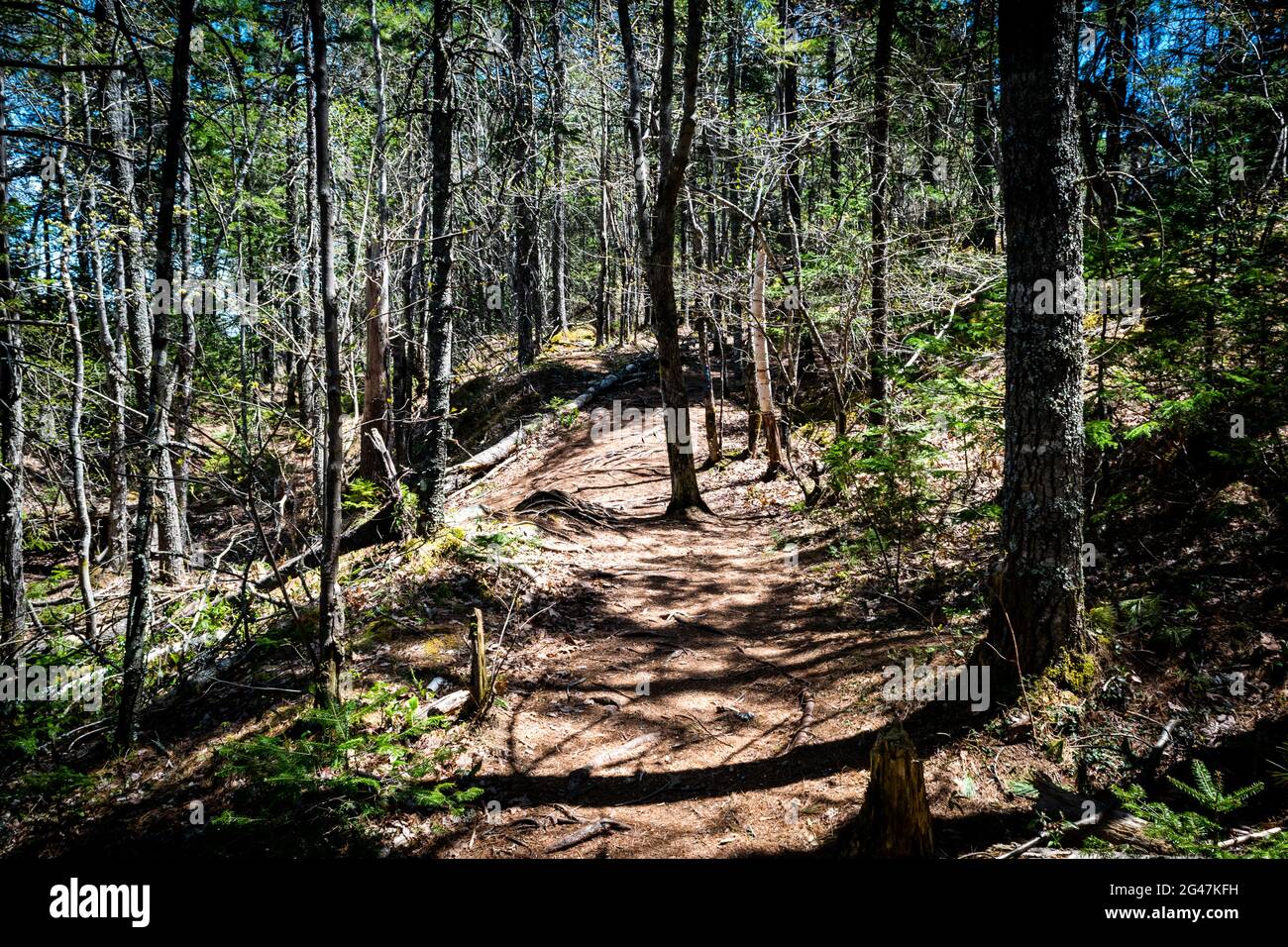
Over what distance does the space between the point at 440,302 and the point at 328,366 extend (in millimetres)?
3188

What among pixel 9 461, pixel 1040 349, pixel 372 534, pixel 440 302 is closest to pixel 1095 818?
pixel 1040 349

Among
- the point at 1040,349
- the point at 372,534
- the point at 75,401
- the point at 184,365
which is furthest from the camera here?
the point at 372,534

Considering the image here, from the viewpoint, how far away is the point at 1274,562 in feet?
15.0

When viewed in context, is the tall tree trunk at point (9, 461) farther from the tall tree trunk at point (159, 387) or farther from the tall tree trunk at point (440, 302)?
the tall tree trunk at point (440, 302)

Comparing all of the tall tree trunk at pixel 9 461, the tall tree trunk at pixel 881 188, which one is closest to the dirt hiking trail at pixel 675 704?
the tall tree trunk at pixel 881 188

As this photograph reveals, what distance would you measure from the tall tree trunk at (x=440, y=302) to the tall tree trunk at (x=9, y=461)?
10.8ft

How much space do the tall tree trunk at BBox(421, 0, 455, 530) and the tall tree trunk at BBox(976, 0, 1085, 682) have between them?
17.5 feet

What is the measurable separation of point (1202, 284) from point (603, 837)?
6011 millimetres

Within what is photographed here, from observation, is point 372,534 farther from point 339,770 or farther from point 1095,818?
point 1095,818

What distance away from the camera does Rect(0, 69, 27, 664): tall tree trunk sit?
4.80 m

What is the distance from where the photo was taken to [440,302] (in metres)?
7.33

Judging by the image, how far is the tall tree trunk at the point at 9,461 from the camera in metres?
4.80

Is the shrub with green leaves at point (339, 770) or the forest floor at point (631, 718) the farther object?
the shrub with green leaves at point (339, 770)

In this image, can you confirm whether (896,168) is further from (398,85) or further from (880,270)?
(398,85)
